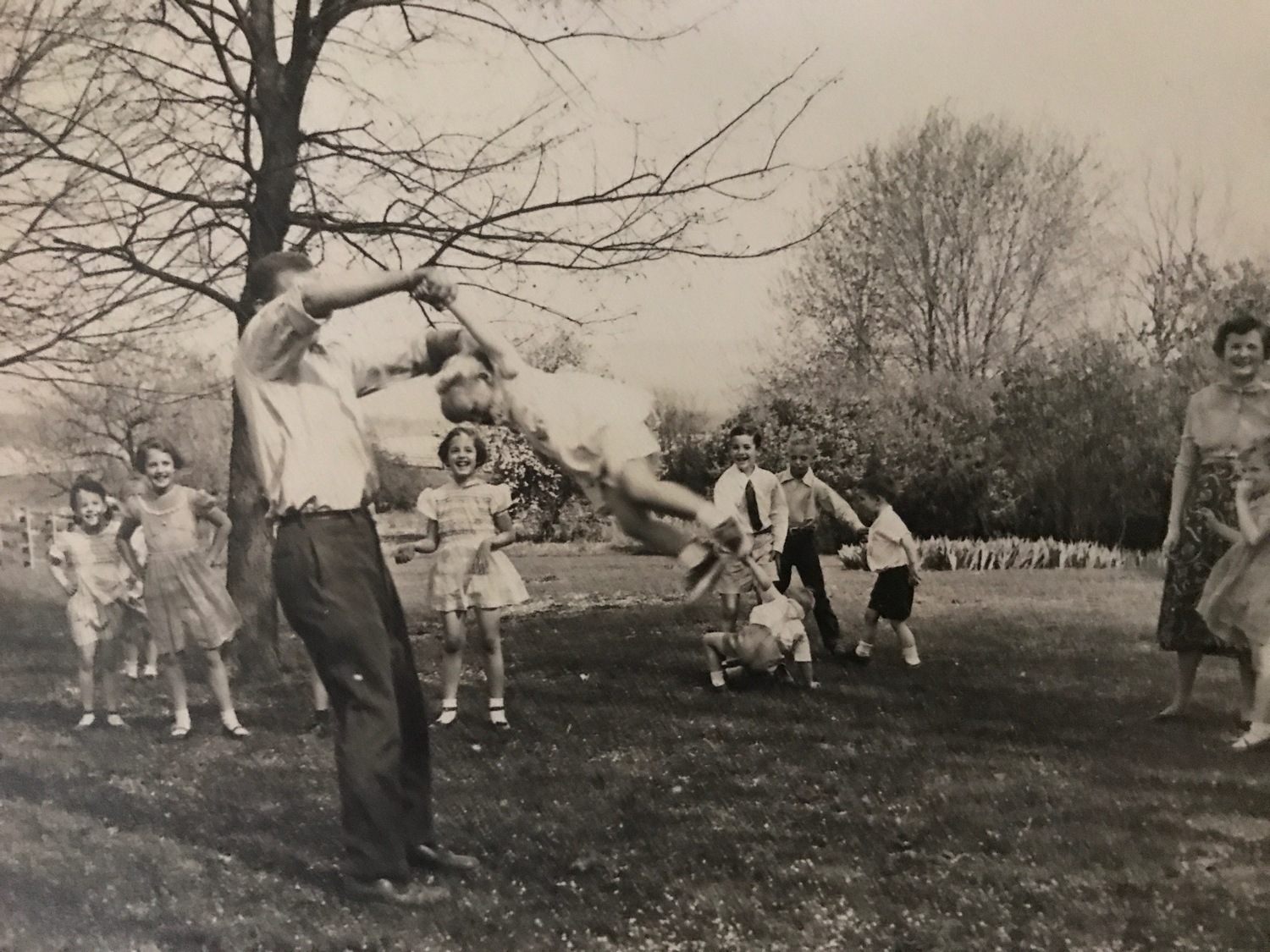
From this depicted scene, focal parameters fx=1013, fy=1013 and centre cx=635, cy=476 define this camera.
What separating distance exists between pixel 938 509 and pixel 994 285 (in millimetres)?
395

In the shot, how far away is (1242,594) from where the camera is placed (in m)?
1.74

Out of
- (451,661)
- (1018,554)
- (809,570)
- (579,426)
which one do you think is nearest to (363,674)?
(451,661)

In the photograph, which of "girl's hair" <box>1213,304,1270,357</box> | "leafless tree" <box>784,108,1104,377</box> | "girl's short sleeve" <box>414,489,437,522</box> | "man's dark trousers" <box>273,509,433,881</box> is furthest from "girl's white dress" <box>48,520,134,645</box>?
"girl's hair" <box>1213,304,1270,357</box>

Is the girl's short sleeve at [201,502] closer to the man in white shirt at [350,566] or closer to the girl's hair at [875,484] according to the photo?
the man in white shirt at [350,566]

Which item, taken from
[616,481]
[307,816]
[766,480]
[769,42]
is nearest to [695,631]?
[766,480]

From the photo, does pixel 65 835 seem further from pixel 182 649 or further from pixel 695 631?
pixel 695 631

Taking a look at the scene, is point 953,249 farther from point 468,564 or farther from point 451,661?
point 451,661

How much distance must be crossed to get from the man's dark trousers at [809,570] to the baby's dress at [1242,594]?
63 centimetres

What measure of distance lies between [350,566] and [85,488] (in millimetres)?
614

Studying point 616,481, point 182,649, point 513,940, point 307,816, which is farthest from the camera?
point 182,649

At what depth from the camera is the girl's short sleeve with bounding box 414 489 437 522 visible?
1.68m

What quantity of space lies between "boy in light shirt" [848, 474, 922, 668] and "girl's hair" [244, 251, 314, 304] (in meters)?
1.04

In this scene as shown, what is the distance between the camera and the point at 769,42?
1.75 metres

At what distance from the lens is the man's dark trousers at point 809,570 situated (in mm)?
1744
